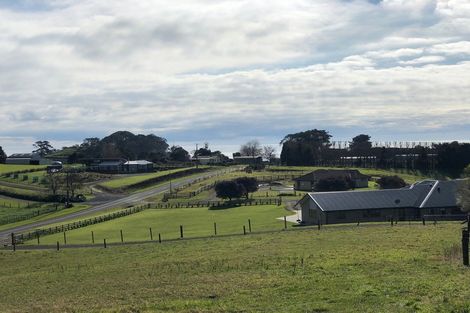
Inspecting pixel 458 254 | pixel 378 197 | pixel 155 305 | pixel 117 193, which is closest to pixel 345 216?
pixel 378 197

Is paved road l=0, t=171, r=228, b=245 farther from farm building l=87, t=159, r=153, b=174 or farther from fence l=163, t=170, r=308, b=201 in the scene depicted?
farm building l=87, t=159, r=153, b=174

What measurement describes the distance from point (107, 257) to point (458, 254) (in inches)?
963

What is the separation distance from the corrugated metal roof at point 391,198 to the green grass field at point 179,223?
7195 millimetres

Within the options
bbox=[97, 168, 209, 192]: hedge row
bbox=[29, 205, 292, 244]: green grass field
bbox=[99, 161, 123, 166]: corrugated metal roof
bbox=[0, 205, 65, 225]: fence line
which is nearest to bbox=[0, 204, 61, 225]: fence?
bbox=[0, 205, 65, 225]: fence line

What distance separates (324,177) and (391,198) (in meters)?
48.5

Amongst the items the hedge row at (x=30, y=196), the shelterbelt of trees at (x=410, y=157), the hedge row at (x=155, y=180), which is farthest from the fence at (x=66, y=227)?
the shelterbelt of trees at (x=410, y=157)

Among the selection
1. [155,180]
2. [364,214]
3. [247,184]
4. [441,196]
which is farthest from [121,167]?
[441,196]

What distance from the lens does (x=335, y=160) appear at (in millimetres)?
197250

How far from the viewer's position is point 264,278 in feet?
74.3

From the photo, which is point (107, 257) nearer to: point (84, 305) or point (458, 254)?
point (84, 305)

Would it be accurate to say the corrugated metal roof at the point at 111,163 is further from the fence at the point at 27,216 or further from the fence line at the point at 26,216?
the fence line at the point at 26,216

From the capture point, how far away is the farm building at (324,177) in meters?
122

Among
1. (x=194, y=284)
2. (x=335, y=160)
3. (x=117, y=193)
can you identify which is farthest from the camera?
(x=335, y=160)

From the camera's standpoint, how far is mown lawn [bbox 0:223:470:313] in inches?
670
